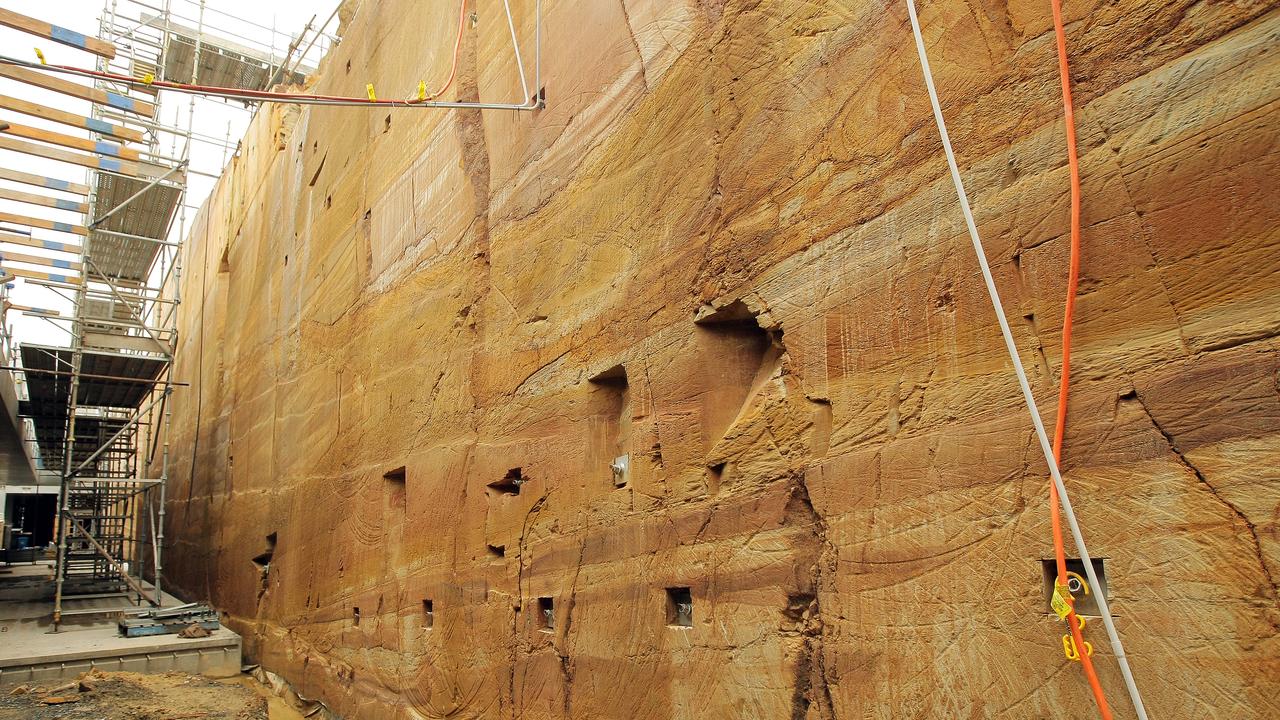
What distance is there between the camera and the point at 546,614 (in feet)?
15.4

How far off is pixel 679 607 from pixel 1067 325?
6.93ft

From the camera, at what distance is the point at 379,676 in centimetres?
648

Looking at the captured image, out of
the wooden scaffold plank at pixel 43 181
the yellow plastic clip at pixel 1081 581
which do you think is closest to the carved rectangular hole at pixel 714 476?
the yellow plastic clip at pixel 1081 581

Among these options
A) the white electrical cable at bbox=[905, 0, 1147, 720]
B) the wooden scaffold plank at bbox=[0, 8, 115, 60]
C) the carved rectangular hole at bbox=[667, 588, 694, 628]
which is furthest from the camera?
the wooden scaffold plank at bbox=[0, 8, 115, 60]

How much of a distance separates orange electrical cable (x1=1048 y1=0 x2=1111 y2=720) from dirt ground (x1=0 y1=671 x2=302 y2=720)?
669 cm

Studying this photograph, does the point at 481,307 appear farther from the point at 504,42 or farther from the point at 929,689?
the point at 929,689

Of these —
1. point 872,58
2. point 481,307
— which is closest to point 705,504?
point 872,58

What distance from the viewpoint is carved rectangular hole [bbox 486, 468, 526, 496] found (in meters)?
5.11

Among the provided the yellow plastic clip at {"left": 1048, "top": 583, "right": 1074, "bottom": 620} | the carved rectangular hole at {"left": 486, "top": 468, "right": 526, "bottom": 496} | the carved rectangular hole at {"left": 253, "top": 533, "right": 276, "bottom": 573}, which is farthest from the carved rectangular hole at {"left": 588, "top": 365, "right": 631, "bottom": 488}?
the carved rectangular hole at {"left": 253, "top": 533, "right": 276, "bottom": 573}

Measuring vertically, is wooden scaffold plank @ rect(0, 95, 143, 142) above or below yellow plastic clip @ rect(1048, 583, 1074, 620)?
above

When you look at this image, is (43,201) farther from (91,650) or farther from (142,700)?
(142,700)

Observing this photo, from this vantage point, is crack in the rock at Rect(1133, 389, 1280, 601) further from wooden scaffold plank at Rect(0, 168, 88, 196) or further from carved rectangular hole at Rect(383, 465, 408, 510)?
wooden scaffold plank at Rect(0, 168, 88, 196)

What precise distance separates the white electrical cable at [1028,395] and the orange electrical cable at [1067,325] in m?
0.04

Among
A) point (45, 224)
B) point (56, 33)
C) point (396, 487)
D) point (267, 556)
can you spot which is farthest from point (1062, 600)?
point (45, 224)
